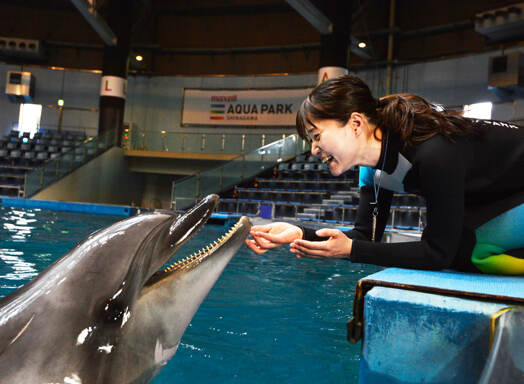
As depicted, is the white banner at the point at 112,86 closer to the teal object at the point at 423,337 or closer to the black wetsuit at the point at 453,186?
the black wetsuit at the point at 453,186

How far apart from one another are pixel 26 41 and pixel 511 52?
59.6 ft

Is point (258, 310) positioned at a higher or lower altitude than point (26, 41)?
lower

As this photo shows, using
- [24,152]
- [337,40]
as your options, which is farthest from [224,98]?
[24,152]

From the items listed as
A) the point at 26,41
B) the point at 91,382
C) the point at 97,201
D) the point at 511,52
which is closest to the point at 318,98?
the point at 91,382

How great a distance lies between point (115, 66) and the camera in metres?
17.8

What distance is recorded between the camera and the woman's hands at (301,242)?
1622mm

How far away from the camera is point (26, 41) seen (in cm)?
1989

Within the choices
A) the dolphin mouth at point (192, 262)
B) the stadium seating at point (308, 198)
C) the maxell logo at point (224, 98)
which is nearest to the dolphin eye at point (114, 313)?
the dolphin mouth at point (192, 262)

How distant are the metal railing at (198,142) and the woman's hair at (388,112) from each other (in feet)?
51.6

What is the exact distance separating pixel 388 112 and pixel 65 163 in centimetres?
1651

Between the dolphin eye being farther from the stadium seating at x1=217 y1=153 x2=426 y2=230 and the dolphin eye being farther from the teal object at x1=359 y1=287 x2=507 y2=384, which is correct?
the stadium seating at x1=217 y1=153 x2=426 y2=230

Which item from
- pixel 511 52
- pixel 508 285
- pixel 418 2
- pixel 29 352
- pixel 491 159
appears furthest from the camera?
pixel 418 2

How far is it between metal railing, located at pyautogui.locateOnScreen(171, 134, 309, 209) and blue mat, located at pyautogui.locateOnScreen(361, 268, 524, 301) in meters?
13.2

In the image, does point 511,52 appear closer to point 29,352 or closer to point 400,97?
point 400,97
